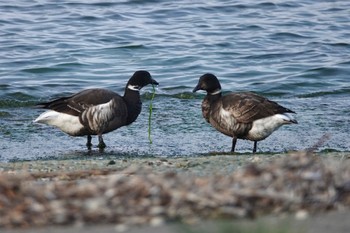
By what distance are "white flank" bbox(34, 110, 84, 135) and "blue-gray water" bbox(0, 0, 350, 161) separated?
0.27m

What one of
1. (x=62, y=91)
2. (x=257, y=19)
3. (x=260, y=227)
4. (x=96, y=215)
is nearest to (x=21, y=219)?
(x=96, y=215)

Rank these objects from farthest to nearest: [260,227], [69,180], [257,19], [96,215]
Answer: [257,19], [69,180], [96,215], [260,227]

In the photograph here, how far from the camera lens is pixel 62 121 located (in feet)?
40.4

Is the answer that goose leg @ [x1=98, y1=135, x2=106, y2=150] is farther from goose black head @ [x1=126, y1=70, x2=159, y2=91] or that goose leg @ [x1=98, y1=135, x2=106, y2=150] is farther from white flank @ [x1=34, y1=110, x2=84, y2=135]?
goose black head @ [x1=126, y1=70, x2=159, y2=91]

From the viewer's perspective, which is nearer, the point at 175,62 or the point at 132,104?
the point at 132,104

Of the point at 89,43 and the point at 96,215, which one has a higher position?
the point at 96,215

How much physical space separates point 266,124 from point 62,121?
2781 mm

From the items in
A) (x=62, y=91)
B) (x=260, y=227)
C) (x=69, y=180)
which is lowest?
(x=62, y=91)

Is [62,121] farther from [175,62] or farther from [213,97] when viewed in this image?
[175,62]

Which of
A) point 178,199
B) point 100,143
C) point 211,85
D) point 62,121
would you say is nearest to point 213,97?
point 211,85

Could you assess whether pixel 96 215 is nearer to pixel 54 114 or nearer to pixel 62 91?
pixel 54 114

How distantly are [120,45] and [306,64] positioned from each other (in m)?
4.24

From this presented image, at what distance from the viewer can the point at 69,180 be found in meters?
6.41

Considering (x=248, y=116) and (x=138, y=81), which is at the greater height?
(x=138, y=81)
